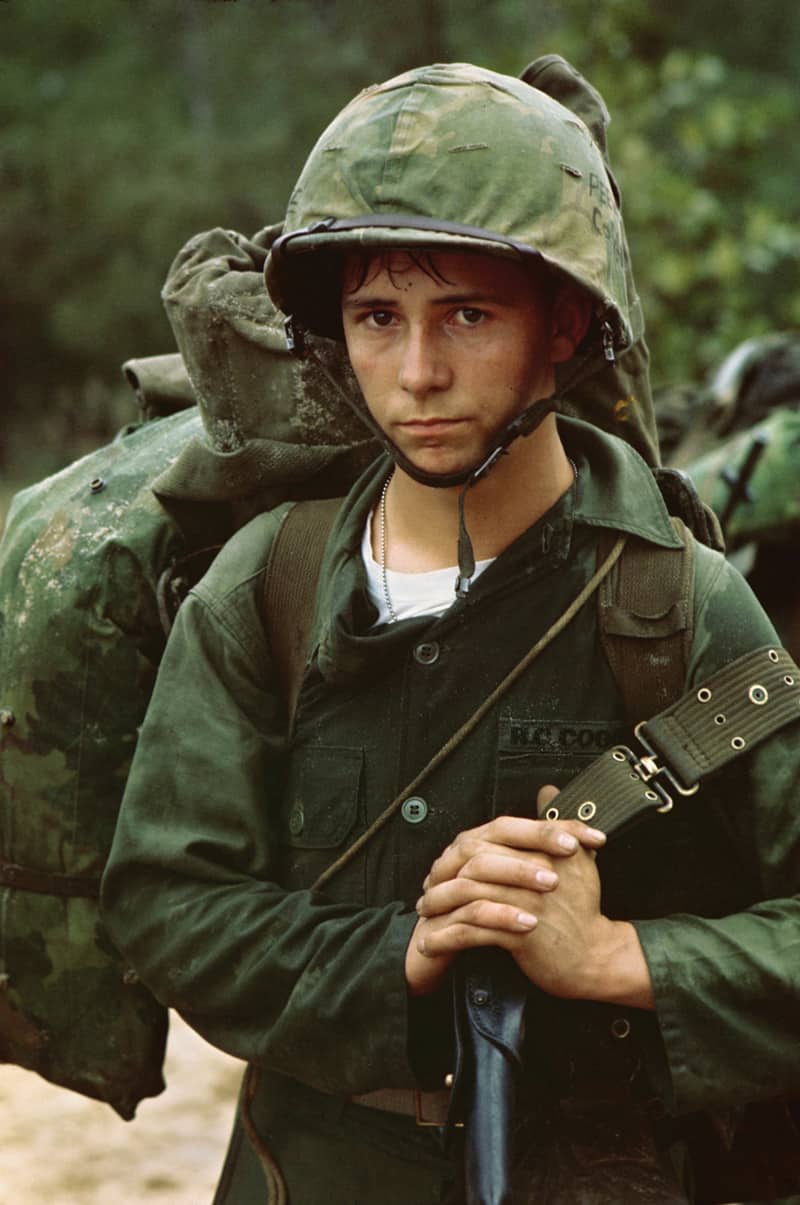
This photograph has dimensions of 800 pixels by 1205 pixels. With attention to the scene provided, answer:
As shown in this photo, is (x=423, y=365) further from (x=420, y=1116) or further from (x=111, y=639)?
(x=420, y=1116)

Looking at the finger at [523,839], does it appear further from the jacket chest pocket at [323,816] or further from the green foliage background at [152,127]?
the green foliage background at [152,127]

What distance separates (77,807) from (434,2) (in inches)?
506

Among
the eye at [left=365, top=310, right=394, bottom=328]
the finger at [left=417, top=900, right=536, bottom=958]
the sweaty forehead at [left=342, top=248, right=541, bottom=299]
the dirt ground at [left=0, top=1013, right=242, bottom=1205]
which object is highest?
the sweaty forehead at [left=342, top=248, right=541, bottom=299]

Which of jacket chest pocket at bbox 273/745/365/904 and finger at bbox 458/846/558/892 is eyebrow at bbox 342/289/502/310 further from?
finger at bbox 458/846/558/892

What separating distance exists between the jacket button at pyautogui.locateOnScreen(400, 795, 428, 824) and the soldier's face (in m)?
0.49

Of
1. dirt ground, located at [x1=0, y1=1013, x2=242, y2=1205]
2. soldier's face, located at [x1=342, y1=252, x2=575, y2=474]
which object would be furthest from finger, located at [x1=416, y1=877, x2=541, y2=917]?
dirt ground, located at [x1=0, y1=1013, x2=242, y2=1205]

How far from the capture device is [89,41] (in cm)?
2486

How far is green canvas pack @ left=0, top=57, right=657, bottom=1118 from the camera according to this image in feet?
9.09

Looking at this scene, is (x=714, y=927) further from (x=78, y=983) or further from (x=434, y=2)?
(x=434, y=2)

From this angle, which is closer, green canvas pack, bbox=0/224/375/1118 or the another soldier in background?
green canvas pack, bbox=0/224/375/1118

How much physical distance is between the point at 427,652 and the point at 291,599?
0.25 metres

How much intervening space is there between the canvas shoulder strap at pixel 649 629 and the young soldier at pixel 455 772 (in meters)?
0.02

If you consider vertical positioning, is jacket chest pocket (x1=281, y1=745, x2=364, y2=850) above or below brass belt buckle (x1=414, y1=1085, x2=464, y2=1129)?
above

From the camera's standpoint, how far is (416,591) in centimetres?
243
